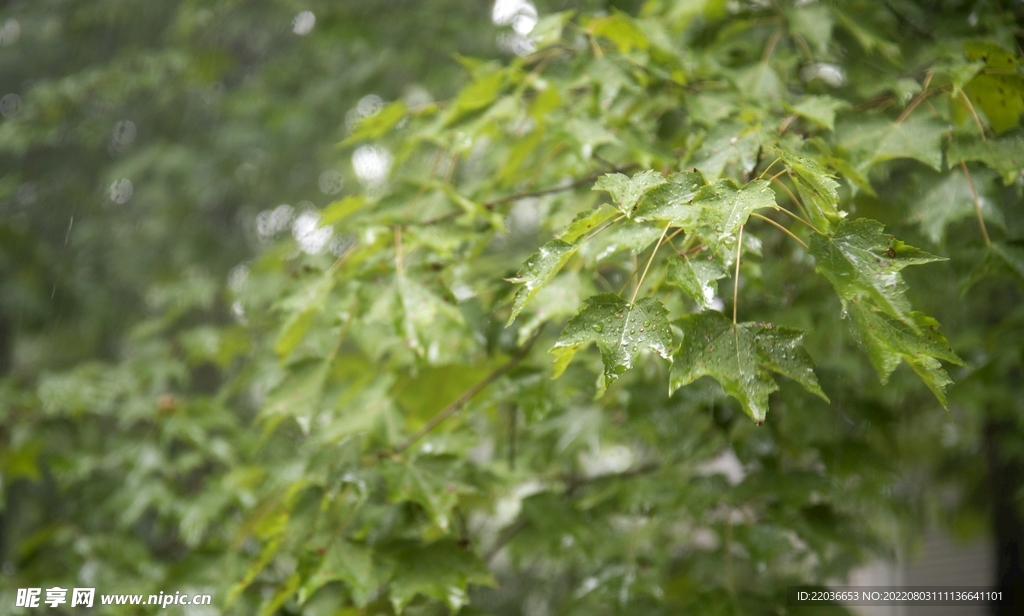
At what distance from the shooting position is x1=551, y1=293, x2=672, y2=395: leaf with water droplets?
934mm

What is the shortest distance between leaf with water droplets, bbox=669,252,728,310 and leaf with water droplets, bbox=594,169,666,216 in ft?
0.32

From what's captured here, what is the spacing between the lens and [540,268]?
0.98 metres

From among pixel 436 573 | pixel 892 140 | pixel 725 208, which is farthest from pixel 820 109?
pixel 436 573

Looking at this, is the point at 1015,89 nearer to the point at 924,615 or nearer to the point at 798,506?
the point at 798,506

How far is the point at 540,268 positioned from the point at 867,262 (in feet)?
1.41

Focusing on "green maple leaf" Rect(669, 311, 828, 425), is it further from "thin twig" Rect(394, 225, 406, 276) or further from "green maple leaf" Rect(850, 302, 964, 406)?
"thin twig" Rect(394, 225, 406, 276)

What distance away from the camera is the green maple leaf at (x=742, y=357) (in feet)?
3.15

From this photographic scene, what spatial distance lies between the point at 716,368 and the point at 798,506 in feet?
2.48

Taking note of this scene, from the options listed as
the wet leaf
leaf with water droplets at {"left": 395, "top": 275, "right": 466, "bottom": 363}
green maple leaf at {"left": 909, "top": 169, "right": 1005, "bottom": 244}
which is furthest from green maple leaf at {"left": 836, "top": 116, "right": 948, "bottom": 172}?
the wet leaf

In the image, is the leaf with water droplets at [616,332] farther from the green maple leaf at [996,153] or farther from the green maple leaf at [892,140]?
the green maple leaf at [996,153]

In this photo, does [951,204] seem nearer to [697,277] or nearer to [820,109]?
[820,109]

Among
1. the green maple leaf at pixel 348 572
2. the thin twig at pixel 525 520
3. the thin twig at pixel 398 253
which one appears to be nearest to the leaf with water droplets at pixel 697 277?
the thin twig at pixel 398 253

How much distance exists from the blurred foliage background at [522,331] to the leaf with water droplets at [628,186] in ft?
0.30

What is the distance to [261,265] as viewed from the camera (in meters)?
2.43
